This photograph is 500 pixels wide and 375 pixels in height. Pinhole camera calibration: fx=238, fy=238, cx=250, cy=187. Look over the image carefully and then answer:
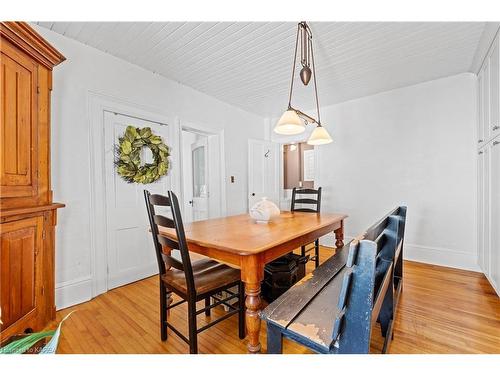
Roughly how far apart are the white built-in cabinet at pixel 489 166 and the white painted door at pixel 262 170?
2.97 m

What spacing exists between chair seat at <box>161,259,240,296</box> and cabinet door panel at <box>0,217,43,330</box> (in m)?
0.89

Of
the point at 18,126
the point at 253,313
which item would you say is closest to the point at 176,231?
the point at 253,313

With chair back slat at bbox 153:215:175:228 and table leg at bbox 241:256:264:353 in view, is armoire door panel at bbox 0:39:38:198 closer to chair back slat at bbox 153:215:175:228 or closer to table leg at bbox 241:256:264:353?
chair back slat at bbox 153:215:175:228

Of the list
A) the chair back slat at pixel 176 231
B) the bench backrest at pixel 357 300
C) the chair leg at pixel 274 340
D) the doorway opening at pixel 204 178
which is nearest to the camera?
the bench backrest at pixel 357 300

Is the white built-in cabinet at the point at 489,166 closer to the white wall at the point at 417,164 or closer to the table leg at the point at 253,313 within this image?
the white wall at the point at 417,164

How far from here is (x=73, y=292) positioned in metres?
2.17

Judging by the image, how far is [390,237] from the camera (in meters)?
1.45

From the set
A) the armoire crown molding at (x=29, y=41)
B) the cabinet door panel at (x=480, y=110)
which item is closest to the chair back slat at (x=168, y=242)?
the armoire crown molding at (x=29, y=41)

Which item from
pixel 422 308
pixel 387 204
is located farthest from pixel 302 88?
pixel 422 308

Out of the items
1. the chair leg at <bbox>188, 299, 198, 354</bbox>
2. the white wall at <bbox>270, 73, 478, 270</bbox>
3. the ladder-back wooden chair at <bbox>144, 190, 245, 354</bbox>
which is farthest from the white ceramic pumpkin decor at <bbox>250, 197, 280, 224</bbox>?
the white wall at <bbox>270, 73, 478, 270</bbox>

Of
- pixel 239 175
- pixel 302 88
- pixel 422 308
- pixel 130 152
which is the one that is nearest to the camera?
pixel 422 308

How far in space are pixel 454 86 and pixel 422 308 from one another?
271 cm

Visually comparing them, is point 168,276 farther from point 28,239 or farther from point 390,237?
point 390,237

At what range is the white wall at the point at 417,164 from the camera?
2939 mm
